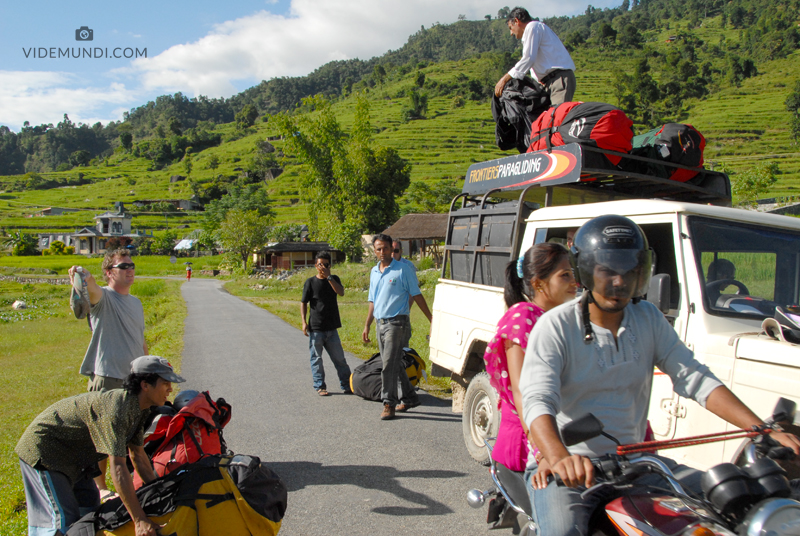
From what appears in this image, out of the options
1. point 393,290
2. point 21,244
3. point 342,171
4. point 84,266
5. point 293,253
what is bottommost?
point 84,266

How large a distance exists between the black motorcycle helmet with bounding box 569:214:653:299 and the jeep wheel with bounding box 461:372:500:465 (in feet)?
Answer: 8.03

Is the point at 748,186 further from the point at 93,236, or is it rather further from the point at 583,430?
the point at 93,236

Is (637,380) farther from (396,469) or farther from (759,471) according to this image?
(396,469)

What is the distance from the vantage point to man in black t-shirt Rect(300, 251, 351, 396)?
24.7 feet

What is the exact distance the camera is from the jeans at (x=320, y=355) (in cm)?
755

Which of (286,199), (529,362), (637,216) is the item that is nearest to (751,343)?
(637,216)

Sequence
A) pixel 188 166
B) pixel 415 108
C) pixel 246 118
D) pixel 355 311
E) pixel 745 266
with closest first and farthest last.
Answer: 1. pixel 745 266
2. pixel 355 311
3. pixel 415 108
4. pixel 188 166
5. pixel 246 118

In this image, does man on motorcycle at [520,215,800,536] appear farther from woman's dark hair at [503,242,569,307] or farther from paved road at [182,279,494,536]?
paved road at [182,279,494,536]

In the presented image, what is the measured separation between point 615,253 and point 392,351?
4574mm

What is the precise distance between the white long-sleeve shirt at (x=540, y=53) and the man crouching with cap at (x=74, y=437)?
15.5ft

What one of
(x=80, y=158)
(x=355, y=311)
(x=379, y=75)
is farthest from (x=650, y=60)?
(x=80, y=158)

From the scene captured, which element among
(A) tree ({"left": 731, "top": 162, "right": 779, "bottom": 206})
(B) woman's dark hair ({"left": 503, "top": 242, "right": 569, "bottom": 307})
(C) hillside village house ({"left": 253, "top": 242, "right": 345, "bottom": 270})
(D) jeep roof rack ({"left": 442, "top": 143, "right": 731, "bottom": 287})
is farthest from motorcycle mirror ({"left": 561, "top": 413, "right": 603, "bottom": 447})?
(C) hillside village house ({"left": 253, "top": 242, "right": 345, "bottom": 270})

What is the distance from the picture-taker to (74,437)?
11.2 feet

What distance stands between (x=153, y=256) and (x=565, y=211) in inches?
3361
